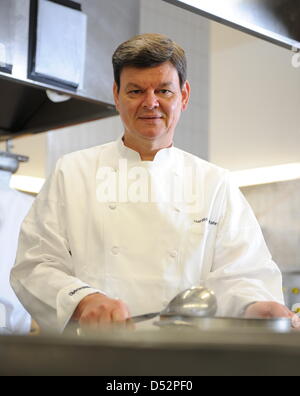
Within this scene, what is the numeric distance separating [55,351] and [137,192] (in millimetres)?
986

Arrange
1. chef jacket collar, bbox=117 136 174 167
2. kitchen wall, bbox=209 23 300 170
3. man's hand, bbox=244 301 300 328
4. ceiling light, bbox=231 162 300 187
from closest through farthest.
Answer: man's hand, bbox=244 301 300 328 → chef jacket collar, bbox=117 136 174 167 → ceiling light, bbox=231 162 300 187 → kitchen wall, bbox=209 23 300 170

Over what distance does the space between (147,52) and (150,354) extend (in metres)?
0.96

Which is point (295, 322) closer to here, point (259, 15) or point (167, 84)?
point (167, 84)

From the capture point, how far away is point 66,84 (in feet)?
5.69

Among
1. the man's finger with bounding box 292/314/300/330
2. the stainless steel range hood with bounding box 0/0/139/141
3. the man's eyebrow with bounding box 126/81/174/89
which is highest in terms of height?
the stainless steel range hood with bounding box 0/0/139/141

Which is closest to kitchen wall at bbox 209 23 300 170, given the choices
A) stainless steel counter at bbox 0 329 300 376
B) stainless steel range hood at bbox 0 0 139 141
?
stainless steel range hood at bbox 0 0 139 141

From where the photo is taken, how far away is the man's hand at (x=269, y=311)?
110 centimetres

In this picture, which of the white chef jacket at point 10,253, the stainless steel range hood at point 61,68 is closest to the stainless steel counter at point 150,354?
the stainless steel range hood at point 61,68

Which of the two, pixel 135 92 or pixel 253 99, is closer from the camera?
pixel 135 92

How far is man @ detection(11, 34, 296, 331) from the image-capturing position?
124 cm

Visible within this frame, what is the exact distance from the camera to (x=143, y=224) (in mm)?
1299

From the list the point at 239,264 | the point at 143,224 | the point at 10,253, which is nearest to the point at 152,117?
the point at 143,224

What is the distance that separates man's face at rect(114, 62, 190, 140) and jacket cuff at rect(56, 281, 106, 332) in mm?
344

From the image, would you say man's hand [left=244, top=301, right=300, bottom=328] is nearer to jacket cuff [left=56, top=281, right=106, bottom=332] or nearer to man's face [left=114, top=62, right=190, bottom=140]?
jacket cuff [left=56, top=281, right=106, bottom=332]
